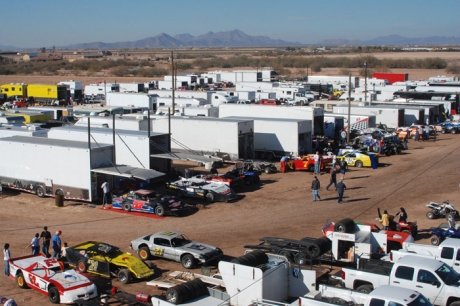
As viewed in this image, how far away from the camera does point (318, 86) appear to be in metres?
65.8

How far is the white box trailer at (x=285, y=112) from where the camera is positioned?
115 ft

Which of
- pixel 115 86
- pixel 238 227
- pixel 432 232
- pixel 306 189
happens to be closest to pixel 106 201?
pixel 238 227

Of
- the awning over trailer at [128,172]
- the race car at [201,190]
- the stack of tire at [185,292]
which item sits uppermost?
the awning over trailer at [128,172]

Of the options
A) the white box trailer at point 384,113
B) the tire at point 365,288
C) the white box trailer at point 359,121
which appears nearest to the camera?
the tire at point 365,288

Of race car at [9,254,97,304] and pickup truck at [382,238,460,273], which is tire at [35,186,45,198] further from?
pickup truck at [382,238,460,273]

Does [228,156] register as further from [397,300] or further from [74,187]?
[397,300]

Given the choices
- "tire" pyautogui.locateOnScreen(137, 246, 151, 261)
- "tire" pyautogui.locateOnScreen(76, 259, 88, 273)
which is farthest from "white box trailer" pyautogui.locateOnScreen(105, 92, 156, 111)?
"tire" pyautogui.locateOnScreen(76, 259, 88, 273)

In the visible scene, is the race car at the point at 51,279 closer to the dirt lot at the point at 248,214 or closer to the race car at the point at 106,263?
the dirt lot at the point at 248,214

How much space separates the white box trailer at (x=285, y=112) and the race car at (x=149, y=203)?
643 inches

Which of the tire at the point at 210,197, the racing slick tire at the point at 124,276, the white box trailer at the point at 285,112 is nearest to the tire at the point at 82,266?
the racing slick tire at the point at 124,276

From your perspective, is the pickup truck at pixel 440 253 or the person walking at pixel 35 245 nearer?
the pickup truck at pixel 440 253

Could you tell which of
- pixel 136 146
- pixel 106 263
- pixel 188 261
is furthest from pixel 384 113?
pixel 106 263

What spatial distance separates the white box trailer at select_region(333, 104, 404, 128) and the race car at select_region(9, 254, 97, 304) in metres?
32.2

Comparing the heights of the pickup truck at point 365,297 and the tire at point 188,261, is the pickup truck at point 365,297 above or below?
above
